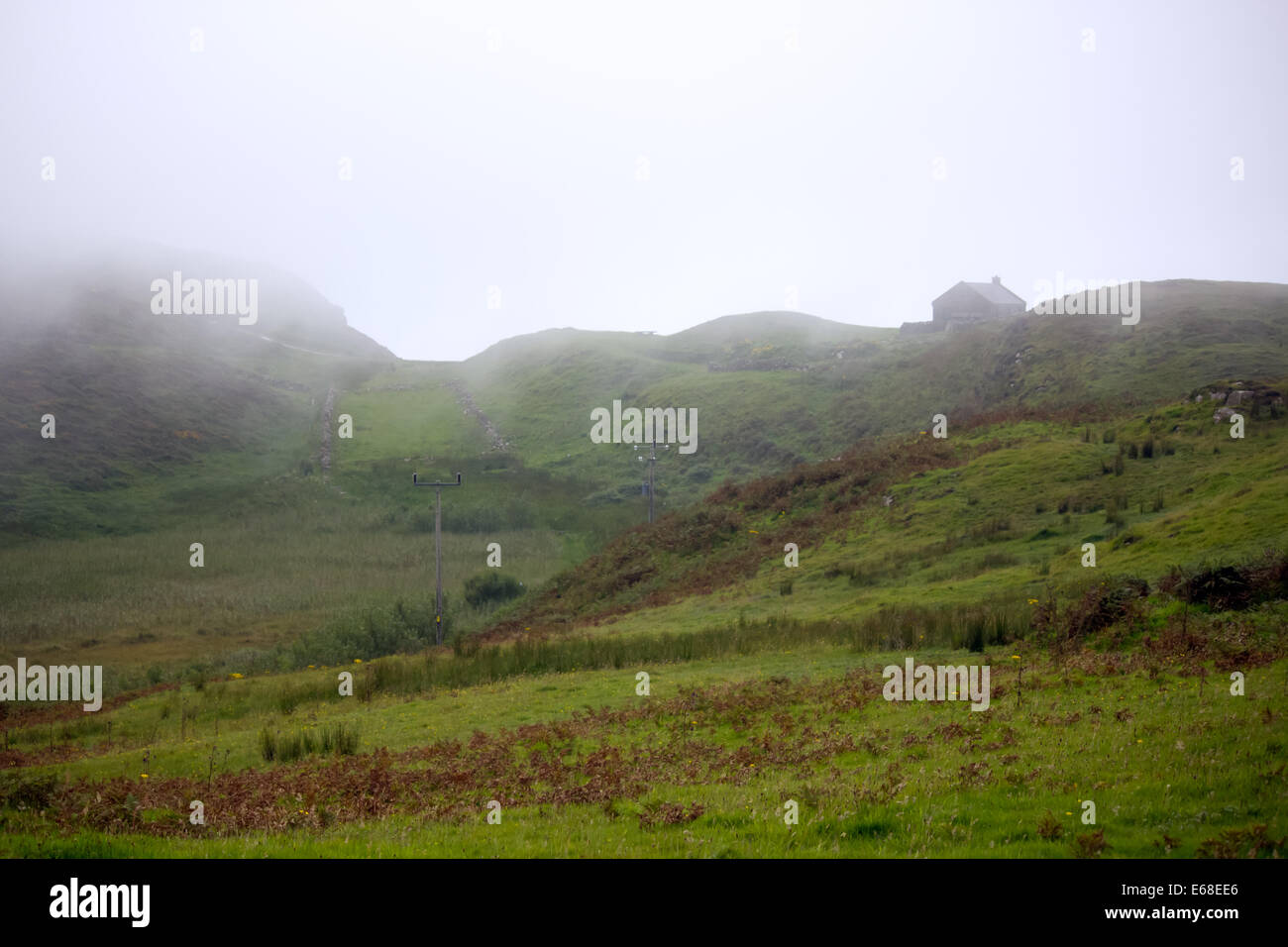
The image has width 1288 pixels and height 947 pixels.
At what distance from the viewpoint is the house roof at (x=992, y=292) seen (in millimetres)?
123250

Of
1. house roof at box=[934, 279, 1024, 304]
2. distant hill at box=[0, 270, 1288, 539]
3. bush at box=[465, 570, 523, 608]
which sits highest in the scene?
house roof at box=[934, 279, 1024, 304]

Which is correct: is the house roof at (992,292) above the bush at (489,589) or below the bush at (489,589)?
above

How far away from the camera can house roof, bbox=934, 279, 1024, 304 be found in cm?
12325

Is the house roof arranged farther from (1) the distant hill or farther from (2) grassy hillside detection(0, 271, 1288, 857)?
(2) grassy hillside detection(0, 271, 1288, 857)

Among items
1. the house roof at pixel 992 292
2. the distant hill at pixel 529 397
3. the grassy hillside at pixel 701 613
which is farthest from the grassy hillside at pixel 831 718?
the house roof at pixel 992 292

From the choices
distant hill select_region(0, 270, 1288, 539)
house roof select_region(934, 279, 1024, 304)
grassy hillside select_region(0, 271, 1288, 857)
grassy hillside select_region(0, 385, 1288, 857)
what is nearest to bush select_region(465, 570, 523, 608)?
grassy hillside select_region(0, 271, 1288, 857)

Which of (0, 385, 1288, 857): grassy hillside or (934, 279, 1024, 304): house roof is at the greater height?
(934, 279, 1024, 304): house roof

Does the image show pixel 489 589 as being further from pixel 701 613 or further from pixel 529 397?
pixel 529 397

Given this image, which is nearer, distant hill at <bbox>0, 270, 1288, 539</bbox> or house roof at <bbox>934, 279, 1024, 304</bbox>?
distant hill at <bbox>0, 270, 1288, 539</bbox>

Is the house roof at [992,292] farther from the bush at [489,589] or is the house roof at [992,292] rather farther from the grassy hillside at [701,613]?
the bush at [489,589]

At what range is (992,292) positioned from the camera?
124812 millimetres

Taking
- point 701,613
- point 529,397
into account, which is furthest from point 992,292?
point 701,613
